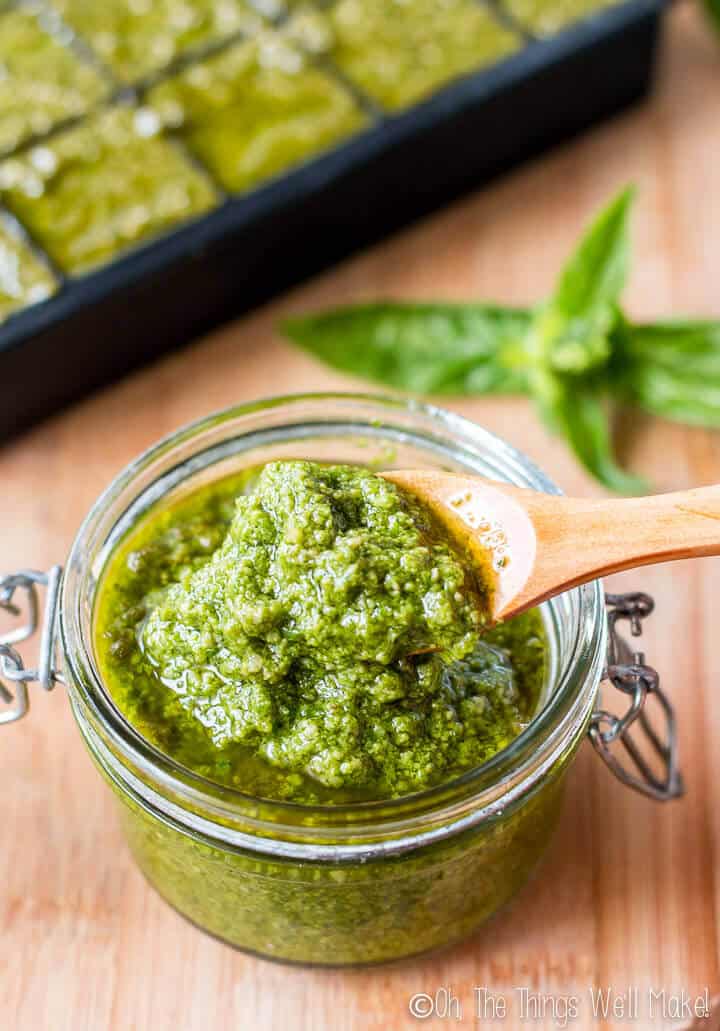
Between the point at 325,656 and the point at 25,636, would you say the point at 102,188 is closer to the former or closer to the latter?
the point at 25,636

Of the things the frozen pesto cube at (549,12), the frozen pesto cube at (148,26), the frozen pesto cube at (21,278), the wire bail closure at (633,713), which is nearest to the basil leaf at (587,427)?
the wire bail closure at (633,713)

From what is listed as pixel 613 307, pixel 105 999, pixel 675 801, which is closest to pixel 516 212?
pixel 613 307

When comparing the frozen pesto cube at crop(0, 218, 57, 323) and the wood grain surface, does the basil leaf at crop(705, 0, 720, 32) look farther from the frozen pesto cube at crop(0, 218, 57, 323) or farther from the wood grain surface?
the frozen pesto cube at crop(0, 218, 57, 323)

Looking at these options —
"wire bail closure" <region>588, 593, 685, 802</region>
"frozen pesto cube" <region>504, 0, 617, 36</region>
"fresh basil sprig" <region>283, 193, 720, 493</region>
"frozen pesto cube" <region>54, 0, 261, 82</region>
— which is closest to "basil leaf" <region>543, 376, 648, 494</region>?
"fresh basil sprig" <region>283, 193, 720, 493</region>

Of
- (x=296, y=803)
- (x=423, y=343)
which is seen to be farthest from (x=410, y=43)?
(x=296, y=803)

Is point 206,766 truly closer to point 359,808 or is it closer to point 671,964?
point 359,808
